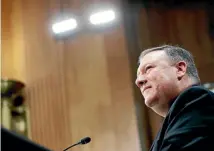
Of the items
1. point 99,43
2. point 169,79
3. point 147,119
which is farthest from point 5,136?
point 99,43

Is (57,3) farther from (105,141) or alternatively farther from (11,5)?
(105,141)

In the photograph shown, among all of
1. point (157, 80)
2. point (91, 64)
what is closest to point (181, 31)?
point (91, 64)

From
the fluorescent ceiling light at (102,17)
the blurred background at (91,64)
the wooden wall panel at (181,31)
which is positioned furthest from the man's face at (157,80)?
the fluorescent ceiling light at (102,17)

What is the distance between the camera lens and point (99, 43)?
11.8ft

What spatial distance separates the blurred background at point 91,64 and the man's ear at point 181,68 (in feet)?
5.66

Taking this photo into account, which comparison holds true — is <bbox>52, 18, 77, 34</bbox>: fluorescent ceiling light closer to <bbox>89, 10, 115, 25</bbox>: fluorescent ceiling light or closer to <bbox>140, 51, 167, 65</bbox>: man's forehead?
<bbox>89, 10, 115, 25</bbox>: fluorescent ceiling light

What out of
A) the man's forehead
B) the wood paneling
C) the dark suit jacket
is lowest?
the dark suit jacket

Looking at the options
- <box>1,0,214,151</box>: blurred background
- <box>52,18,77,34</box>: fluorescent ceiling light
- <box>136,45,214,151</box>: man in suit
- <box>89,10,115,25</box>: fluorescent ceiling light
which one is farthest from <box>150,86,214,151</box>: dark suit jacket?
<box>52,18,77,34</box>: fluorescent ceiling light

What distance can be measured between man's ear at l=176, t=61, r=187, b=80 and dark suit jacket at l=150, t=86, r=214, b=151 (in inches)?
10.3

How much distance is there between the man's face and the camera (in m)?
1.42

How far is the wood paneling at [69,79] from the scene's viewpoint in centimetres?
336

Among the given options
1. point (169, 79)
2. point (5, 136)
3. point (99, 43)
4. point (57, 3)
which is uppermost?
point (57, 3)

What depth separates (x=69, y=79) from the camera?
145 inches

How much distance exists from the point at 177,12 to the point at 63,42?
0.95m
